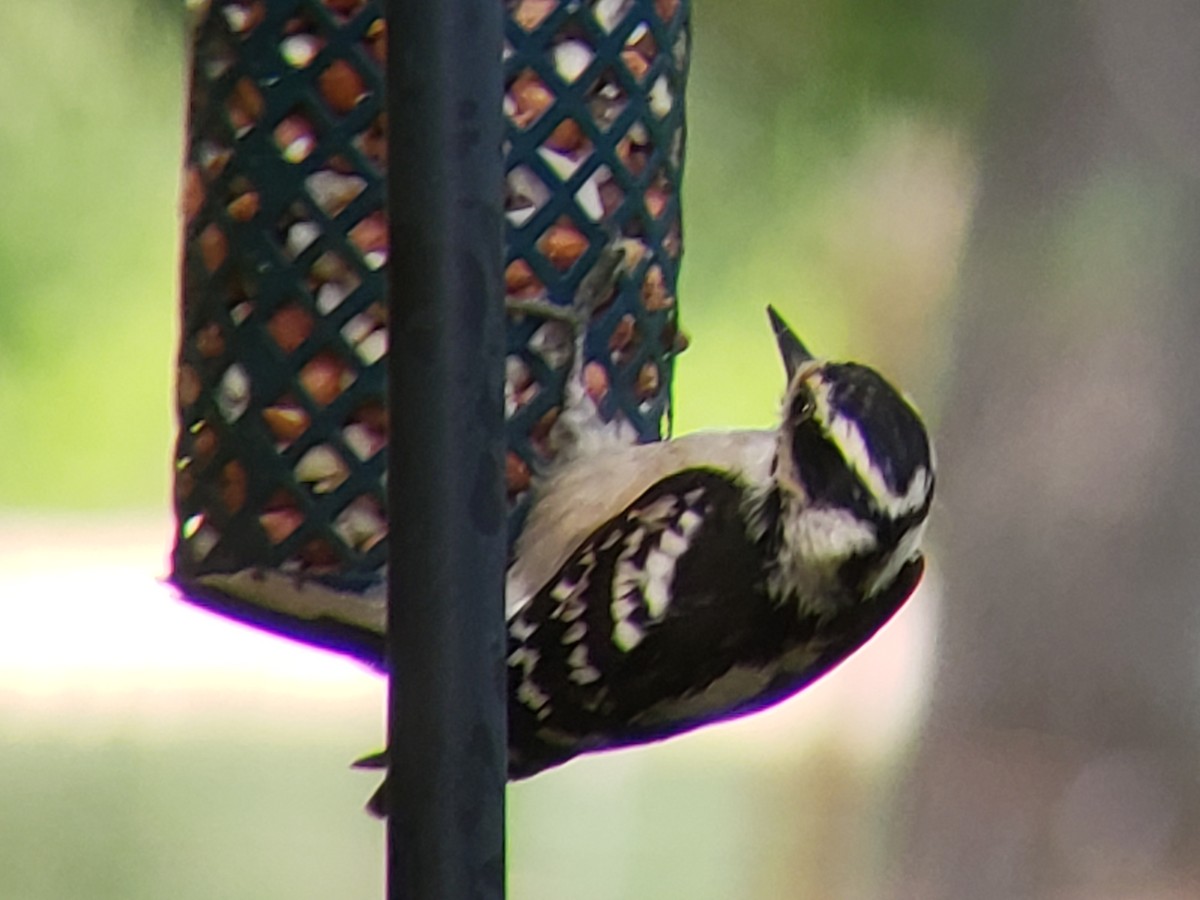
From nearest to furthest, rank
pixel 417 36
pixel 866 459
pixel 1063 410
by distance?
pixel 417 36
pixel 866 459
pixel 1063 410

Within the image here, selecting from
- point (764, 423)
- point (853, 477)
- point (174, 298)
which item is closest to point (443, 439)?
point (853, 477)

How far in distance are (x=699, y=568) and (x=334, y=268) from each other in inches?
8.6

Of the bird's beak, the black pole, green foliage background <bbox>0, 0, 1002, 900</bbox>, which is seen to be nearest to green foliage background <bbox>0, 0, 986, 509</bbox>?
green foliage background <bbox>0, 0, 1002, 900</bbox>

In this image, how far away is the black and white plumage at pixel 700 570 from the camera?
662 mm

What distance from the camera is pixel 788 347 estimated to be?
0.73 meters

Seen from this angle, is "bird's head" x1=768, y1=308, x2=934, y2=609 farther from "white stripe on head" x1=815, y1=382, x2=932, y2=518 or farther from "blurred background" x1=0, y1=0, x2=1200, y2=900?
"blurred background" x1=0, y1=0, x2=1200, y2=900

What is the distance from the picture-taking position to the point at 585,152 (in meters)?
0.69

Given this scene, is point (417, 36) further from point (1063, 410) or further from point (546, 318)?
point (1063, 410)

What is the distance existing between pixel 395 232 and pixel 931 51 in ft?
4.34

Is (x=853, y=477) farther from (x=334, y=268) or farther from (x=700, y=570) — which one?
(x=334, y=268)

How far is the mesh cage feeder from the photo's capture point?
66cm

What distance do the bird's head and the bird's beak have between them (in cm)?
4

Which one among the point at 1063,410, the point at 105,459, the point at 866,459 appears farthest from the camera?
the point at 1063,410

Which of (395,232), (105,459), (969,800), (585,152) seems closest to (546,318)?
(585,152)
